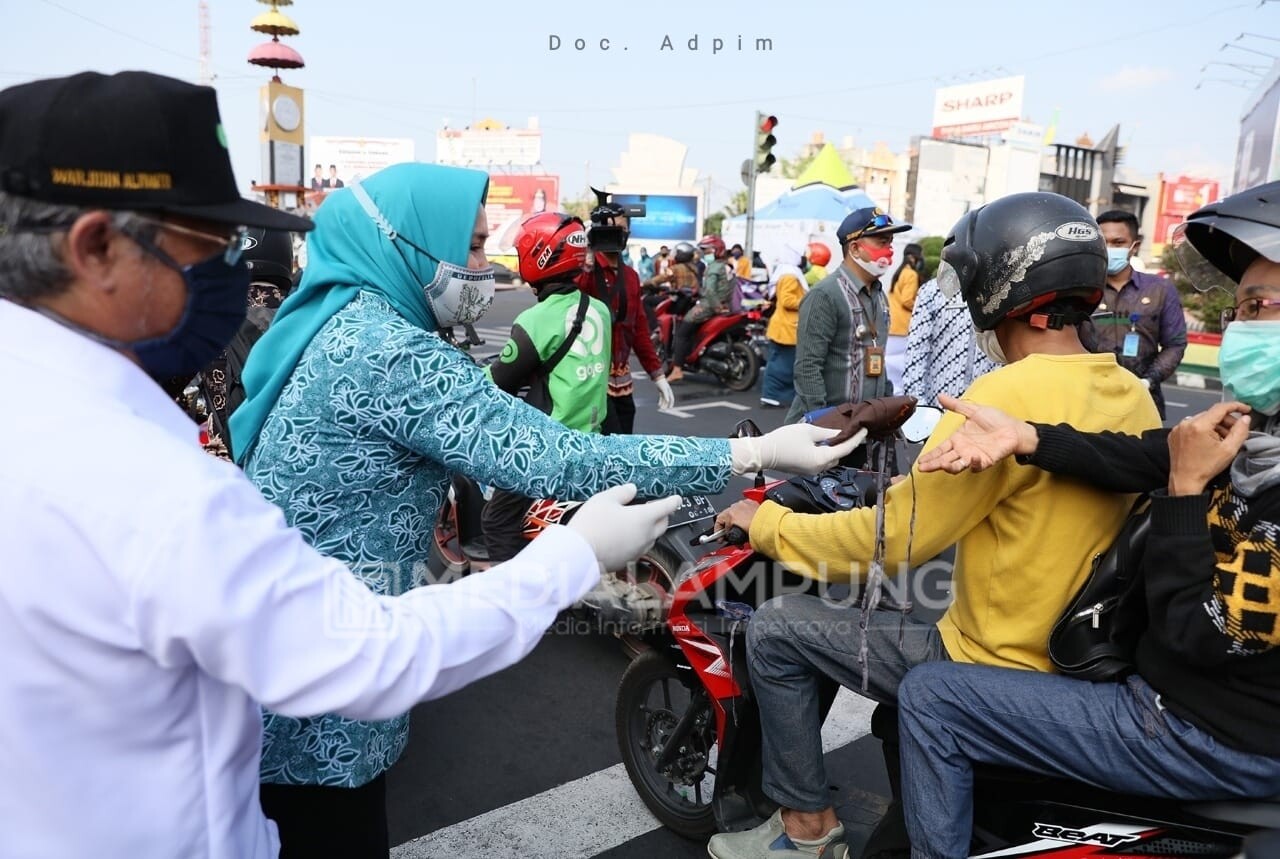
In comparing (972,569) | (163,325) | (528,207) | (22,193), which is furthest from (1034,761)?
(528,207)

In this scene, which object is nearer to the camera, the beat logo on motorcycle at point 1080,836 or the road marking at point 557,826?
the beat logo on motorcycle at point 1080,836

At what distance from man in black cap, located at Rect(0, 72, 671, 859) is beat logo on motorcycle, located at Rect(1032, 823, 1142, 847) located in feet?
4.26

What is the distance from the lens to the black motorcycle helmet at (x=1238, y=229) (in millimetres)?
1775

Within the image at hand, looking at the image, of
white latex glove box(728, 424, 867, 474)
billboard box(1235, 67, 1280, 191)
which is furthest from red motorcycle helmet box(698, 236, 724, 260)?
white latex glove box(728, 424, 867, 474)

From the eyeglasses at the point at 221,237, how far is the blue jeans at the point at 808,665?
1558 millimetres

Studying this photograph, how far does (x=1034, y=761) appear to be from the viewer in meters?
1.86

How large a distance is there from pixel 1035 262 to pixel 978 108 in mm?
57892

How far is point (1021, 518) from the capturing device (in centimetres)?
193

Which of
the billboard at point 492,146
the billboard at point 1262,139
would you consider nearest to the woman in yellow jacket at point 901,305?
the billboard at point 1262,139

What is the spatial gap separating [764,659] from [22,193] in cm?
188

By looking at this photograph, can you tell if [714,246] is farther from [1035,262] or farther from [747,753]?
[1035,262]

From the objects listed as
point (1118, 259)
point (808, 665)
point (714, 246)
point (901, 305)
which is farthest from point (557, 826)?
point (714, 246)

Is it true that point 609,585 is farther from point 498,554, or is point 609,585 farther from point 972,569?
point 972,569

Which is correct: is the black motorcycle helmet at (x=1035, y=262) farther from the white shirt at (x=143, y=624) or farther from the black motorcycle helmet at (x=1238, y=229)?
the white shirt at (x=143, y=624)
